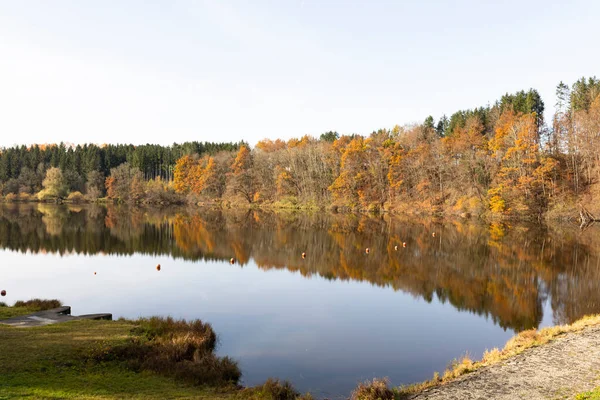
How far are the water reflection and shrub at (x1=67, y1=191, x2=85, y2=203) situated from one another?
61.5 meters

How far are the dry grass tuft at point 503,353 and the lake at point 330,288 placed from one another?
103 cm

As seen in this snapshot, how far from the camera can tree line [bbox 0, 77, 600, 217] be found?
6000 centimetres

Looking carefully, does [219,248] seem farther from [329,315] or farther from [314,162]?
[314,162]

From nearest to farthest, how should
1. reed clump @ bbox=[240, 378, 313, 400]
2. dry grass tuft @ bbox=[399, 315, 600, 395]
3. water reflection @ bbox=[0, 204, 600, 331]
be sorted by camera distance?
reed clump @ bbox=[240, 378, 313, 400], dry grass tuft @ bbox=[399, 315, 600, 395], water reflection @ bbox=[0, 204, 600, 331]

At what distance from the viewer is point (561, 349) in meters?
12.1

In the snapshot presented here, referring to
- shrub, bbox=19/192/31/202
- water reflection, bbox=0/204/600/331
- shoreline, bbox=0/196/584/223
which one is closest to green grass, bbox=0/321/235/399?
water reflection, bbox=0/204/600/331

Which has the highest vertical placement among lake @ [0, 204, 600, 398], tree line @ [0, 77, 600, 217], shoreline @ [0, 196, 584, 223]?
tree line @ [0, 77, 600, 217]

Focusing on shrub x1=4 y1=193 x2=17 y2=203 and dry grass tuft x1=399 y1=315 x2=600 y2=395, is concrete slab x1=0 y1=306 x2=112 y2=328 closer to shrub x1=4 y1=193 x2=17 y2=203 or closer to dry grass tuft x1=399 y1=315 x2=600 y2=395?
dry grass tuft x1=399 y1=315 x2=600 y2=395

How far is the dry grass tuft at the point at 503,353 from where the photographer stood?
1038 centimetres

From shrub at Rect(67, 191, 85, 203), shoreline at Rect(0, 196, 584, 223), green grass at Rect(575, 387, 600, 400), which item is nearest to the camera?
green grass at Rect(575, 387, 600, 400)

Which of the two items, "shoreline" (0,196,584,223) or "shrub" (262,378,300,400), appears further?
"shoreline" (0,196,584,223)

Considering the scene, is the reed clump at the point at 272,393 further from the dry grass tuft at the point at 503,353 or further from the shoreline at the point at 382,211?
the shoreline at the point at 382,211

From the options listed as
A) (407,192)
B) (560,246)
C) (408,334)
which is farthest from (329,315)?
(407,192)

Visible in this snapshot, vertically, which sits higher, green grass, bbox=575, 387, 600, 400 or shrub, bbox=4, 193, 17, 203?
shrub, bbox=4, 193, 17, 203
